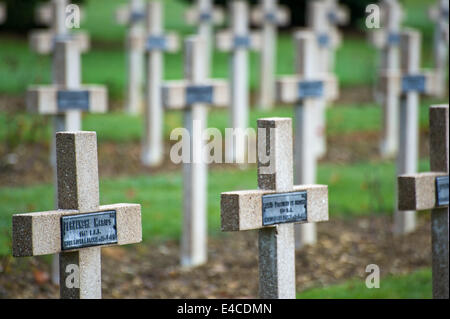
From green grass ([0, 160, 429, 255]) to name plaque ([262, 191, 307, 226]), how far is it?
12.2 ft

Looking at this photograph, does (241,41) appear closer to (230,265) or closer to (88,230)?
(230,265)

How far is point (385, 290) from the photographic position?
739cm

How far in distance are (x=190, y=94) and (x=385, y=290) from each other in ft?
8.57

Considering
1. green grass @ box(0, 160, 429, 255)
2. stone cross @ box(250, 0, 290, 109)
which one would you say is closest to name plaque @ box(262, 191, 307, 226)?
green grass @ box(0, 160, 429, 255)

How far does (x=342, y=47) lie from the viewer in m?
24.2

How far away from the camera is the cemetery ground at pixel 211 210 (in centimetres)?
794

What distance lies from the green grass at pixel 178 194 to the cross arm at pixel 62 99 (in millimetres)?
1350

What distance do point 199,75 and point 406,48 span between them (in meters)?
2.24

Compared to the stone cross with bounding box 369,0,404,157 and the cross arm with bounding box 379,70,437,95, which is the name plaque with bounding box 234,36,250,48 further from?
the cross arm with bounding box 379,70,437,95

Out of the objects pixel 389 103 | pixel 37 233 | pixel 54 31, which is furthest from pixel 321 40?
pixel 37 233

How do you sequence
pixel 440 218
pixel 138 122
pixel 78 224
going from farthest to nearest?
1. pixel 138 122
2. pixel 440 218
3. pixel 78 224

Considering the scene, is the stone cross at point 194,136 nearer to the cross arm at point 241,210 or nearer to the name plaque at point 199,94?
the name plaque at point 199,94
